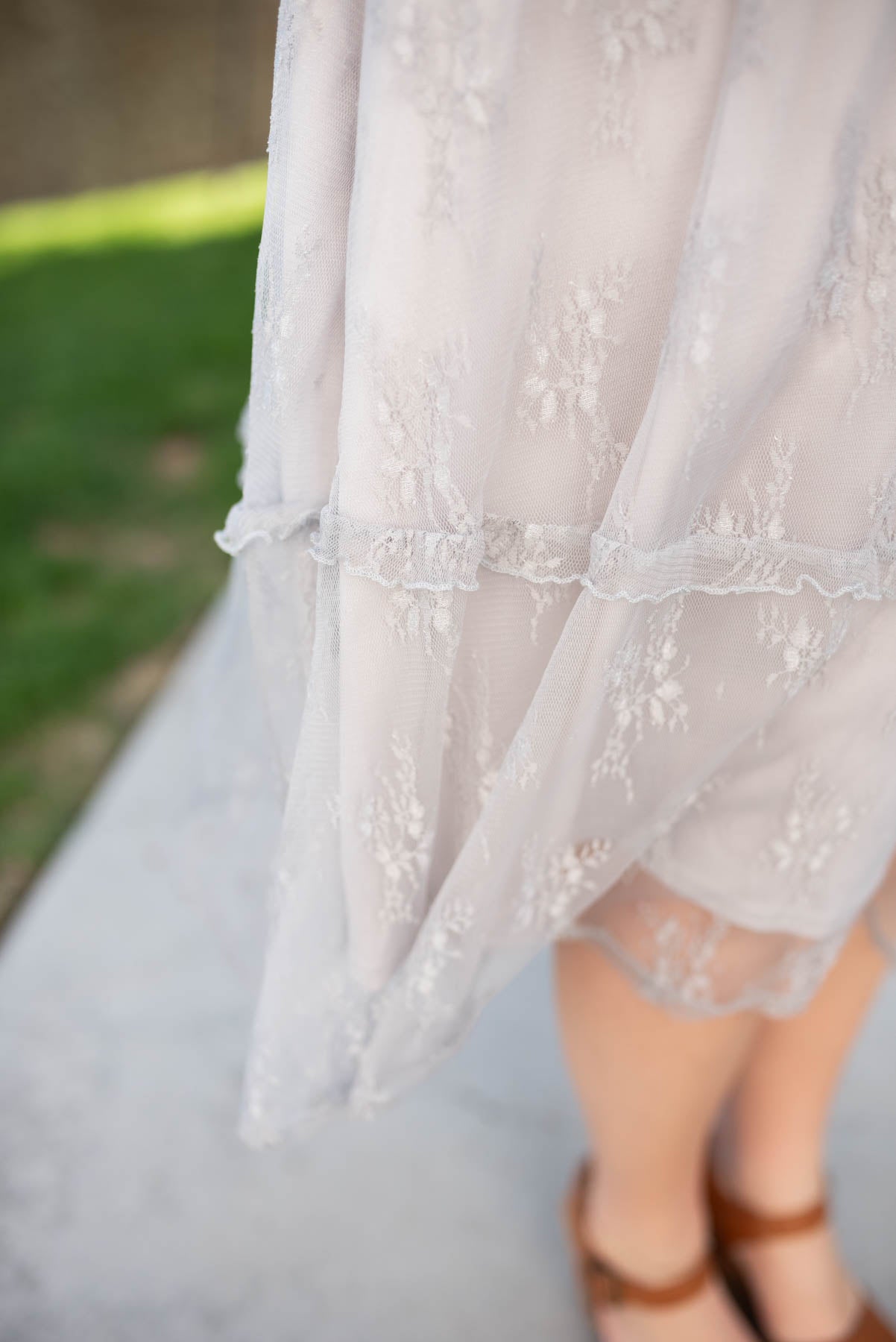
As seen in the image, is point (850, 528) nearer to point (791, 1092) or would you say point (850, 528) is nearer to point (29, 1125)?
point (791, 1092)

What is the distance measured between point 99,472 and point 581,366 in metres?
2.31

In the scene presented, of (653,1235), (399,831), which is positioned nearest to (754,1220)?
(653,1235)

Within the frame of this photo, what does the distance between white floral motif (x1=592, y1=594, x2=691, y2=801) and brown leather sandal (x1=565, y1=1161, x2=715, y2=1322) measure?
1.83 feet

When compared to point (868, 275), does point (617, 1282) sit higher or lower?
Result: lower

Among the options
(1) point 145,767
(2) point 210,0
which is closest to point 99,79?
(2) point 210,0

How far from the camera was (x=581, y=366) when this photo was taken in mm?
664

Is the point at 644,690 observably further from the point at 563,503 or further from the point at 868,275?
the point at 868,275

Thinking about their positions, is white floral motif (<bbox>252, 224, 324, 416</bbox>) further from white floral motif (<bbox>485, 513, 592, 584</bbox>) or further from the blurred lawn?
the blurred lawn

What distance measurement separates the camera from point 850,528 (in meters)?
0.70

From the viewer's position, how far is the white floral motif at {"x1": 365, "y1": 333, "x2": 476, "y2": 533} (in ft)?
2.10

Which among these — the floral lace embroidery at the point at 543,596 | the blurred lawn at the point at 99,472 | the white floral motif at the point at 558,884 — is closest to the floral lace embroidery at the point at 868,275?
the floral lace embroidery at the point at 543,596

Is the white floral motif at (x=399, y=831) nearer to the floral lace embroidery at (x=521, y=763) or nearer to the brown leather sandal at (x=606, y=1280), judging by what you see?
the floral lace embroidery at (x=521, y=763)

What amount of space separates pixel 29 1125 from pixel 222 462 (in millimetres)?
1900

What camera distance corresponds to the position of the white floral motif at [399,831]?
73 cm
